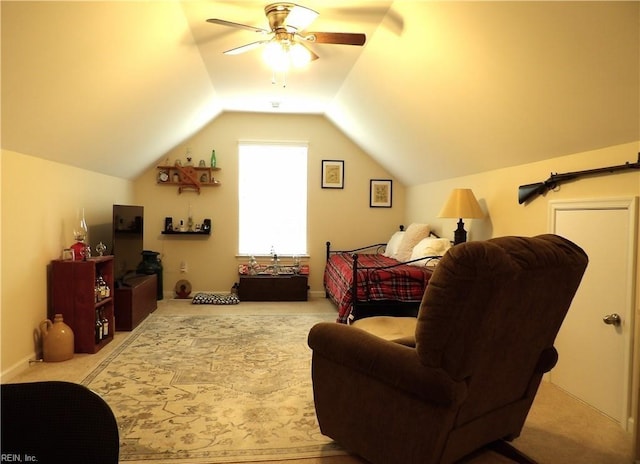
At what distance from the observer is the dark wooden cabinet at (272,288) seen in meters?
5.83

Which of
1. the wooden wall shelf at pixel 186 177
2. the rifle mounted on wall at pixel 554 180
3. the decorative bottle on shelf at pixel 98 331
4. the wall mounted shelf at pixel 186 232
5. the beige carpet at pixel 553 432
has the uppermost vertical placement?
the wooden wall shelf at pixel 186 177

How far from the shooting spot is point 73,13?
231 cm

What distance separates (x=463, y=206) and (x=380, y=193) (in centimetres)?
266

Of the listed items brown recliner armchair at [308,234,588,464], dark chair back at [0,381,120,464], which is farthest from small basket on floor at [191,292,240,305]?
dark chair back at [0,381,120,464]

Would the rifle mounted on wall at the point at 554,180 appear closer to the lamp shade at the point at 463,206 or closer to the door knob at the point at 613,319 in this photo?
the lamp shade at the point at 463,206

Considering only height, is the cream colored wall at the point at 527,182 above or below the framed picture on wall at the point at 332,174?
below

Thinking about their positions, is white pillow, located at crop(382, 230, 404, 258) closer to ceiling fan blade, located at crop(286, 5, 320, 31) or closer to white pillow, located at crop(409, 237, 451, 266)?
white pillow, located at crop(409, 237, 451, 266)

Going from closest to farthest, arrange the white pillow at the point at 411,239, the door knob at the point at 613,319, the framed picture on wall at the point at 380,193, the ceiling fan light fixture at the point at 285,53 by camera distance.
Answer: the door knob at the point at 613,319, the ceiling fan light fixture at the point at 285,53, the white pillow at the point at 411,239, the framed picture on wall at the point at 380,193

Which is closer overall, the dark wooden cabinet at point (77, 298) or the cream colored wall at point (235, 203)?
the dark wooden cabinet at point (77, 298)

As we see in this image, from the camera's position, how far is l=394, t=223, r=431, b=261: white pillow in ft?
17.0

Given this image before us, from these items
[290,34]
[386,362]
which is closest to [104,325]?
[290,34]

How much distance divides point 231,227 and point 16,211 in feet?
10.7

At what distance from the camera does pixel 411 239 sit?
17.2 ft

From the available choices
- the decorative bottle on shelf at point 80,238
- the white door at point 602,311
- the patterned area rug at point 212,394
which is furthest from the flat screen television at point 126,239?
the white door at point 602,311
